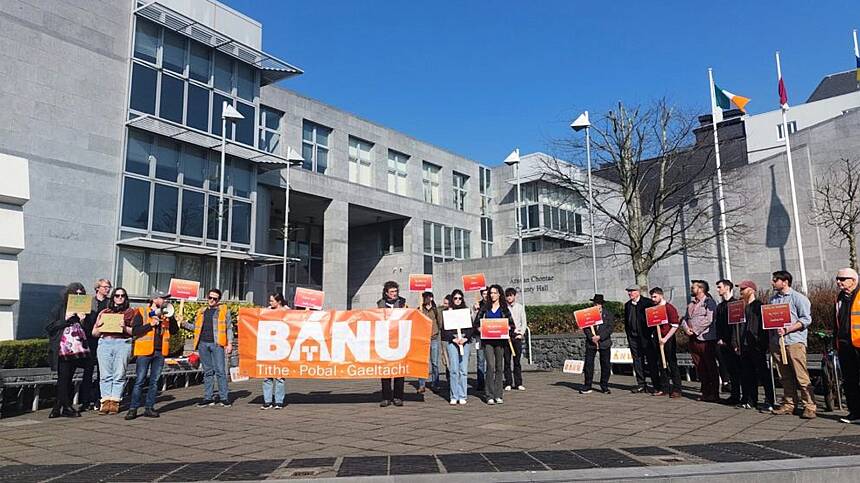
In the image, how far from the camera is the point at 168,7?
74.2ft

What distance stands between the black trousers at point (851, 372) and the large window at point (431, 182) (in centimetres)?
3202

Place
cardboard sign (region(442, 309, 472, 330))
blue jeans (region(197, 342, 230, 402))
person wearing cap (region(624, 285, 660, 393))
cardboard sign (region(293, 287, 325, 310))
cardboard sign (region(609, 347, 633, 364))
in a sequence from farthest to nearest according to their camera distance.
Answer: cardboard sign (region(609, 347, 633, 364)), person wearing cap (region(624, 285, 660, 393)), cardboard sign (region(293, 287, 325, 310)), blue jeans (region(197, 342, 230, 402)), cardboard sign (region(442, 309, 472, 330))

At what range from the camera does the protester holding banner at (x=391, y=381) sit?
9883 mm

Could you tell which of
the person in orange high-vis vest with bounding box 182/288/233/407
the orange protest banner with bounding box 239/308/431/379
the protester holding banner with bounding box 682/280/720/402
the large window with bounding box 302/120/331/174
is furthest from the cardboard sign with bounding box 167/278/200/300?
the large window with bounding box 302/120/331/174

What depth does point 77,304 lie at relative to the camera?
930 cm

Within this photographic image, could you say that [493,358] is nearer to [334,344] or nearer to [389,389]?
[389,389]

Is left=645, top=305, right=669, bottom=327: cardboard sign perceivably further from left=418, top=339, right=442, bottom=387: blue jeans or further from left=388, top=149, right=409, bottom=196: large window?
left=388, top=149, right=409, bottom=196: large window

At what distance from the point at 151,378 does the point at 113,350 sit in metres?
0.72

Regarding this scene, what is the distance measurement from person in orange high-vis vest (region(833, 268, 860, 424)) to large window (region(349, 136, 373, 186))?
28676mm

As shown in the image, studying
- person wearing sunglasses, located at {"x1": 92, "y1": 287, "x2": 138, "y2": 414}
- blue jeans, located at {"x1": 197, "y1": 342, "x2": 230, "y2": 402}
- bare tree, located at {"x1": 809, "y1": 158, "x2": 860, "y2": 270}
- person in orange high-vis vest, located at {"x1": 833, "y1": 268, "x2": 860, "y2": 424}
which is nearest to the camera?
person in orange high-vis vest, located at {"x1": 833, "y1": 268, "x2": 860, "y2": 424}

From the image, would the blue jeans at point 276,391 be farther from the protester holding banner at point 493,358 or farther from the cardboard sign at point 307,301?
the protester holding banner at point 493,358

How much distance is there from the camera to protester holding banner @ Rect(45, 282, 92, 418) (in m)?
9.10

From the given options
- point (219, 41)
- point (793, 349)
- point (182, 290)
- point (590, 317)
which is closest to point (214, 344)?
point (182, 290)

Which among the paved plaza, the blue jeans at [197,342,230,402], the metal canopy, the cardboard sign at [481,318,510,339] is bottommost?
the paved plaza
